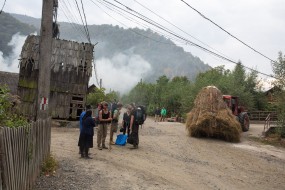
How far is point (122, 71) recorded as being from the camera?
166375mm

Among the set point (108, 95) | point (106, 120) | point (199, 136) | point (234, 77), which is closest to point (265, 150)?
point (199, 136)

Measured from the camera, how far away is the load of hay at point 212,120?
60.2 ft

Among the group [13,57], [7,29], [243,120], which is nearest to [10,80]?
[243,120]

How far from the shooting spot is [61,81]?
2394 centimetres

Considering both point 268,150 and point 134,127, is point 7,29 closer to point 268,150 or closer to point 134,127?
point 268,150

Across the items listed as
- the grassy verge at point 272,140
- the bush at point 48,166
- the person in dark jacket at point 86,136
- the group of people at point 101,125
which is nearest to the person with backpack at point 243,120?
the grassy verge at point 272,140

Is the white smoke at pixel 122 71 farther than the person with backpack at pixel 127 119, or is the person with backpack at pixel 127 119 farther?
the white smoke at pixel 122 71

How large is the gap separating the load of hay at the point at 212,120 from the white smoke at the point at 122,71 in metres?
125

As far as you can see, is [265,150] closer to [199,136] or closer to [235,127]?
[235,127]

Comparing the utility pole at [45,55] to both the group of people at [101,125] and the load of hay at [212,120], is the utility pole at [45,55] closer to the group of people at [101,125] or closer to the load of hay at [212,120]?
the group of people at [101,125]

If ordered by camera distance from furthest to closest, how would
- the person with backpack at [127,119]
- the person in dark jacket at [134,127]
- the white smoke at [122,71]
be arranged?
the white smoke at [122,71]
the person with backpack at [127,119]
the person in dark jacket at [134,127]

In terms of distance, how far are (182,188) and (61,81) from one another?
1639 cm

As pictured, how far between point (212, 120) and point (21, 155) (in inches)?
525

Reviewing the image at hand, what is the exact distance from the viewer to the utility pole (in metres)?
10.2
